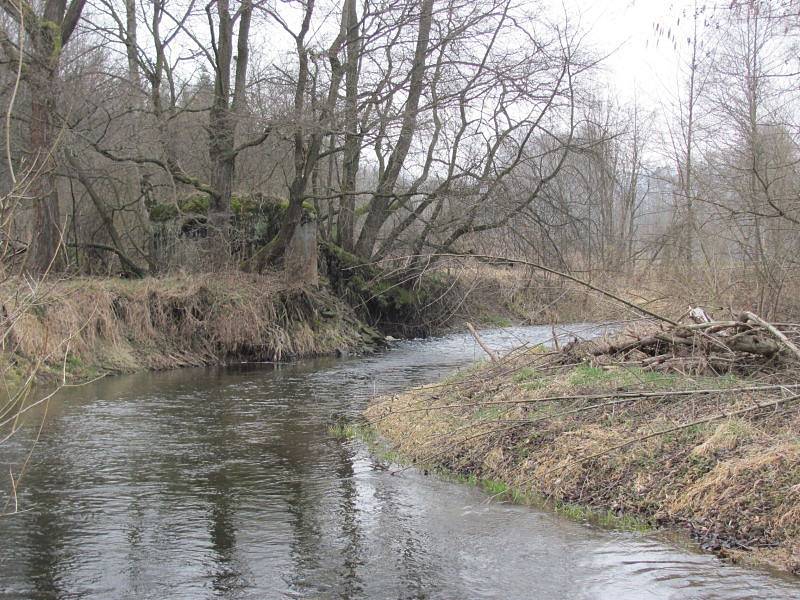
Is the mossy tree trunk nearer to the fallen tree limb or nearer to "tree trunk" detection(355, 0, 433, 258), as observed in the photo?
"tree trunk" detection(355, 0, 433, 258)

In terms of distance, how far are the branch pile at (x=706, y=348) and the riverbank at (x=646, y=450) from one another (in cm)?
18

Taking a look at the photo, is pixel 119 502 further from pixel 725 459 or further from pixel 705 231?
pixel 705 231

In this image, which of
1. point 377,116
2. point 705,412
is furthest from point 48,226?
point 705,412

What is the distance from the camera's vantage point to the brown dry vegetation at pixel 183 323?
15125mm

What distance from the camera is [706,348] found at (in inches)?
348

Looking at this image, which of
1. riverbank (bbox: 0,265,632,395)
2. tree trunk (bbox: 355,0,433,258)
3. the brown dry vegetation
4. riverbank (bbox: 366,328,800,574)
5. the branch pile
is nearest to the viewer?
riverbank (bbox: 366,328,800,574)

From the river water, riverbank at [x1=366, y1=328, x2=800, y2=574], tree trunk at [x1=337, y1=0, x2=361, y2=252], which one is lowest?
the river water

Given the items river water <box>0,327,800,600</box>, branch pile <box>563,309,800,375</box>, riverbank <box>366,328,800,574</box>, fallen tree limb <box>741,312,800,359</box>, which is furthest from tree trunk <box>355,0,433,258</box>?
fallen tree limb <box>741,312,800,359</box>

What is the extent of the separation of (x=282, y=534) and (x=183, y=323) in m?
12.4

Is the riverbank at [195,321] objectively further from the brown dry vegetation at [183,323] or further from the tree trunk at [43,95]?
the tree trunk at [43,95]

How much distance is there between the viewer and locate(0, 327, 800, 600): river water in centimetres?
510

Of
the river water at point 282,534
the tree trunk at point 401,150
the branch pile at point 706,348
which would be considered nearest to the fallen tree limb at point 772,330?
the branch pile at point 706,348

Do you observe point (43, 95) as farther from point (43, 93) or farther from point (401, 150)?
point (401, 150)

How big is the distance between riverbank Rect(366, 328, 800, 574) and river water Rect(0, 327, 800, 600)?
0.38 m
